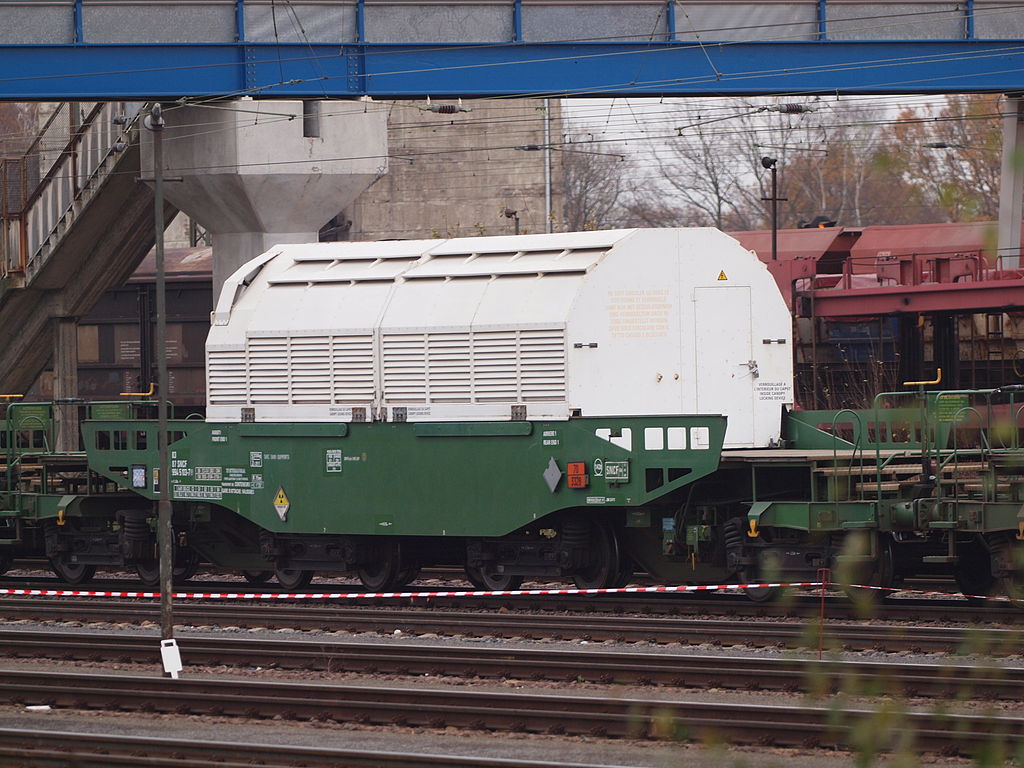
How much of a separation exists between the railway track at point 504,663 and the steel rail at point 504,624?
95 cm

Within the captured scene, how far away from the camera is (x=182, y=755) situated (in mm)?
9234

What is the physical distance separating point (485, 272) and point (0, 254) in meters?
15.6

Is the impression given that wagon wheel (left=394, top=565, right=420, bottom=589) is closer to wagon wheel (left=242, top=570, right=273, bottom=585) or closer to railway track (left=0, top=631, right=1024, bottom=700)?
wagon wheel (left=242, top=570, right=273, bottom=585)

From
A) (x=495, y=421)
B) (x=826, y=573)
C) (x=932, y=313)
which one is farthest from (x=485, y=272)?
(x=932, y=313)

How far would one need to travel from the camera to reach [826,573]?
47.8ft

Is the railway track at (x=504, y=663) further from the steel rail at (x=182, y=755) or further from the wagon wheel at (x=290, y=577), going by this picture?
the wagon wheel at (x=290, y=577)

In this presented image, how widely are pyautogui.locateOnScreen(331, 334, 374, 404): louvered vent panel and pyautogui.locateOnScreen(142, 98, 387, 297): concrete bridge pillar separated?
354 inches

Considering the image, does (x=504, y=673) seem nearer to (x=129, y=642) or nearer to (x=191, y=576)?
(x=129, y=642)

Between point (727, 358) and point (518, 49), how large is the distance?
1020 centimetres

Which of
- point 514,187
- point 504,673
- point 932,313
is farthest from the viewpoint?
point 514,187

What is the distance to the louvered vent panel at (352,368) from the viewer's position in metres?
16.8

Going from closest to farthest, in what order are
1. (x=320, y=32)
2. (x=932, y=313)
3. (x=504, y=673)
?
(x=504, y=673) < (x=320, y=32) < (x=932, y=313)

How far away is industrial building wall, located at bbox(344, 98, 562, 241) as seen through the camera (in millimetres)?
54562

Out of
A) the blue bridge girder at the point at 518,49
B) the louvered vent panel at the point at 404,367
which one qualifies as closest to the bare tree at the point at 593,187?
the blue bridge girder at the point at 518,49
